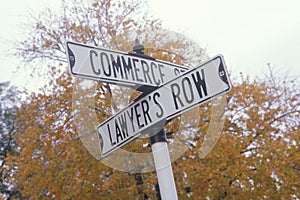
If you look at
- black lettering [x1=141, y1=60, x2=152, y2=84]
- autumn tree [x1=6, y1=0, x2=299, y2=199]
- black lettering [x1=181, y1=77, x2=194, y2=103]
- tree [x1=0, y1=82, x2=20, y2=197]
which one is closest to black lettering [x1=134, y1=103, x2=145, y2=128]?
black lettering [x1=141, y1=60, x2=152, y2=84]

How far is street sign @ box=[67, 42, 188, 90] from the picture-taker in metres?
1.80

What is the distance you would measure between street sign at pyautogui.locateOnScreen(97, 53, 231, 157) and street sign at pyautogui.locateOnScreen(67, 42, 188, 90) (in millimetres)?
111

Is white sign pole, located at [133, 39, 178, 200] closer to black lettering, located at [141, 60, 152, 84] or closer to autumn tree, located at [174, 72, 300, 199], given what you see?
black lettering, located at [141, 60, 152, 84]

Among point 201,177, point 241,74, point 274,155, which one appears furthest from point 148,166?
point 241,74

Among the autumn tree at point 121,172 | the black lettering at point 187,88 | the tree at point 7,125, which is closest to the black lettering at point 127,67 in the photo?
the black lettering at point 187,88

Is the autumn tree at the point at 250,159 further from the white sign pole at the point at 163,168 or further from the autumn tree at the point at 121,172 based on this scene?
the white sign pole at the point at 163,168

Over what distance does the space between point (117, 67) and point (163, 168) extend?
0.57 metres

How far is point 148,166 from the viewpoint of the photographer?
2.28 m

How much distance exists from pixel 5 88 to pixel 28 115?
42.5 ft

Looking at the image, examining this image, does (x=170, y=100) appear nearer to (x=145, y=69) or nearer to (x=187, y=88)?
(x=187, y=88)

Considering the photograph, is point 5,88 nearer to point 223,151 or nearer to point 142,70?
point 223,151

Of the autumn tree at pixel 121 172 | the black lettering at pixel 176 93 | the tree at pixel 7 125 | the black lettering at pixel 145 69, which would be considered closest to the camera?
the black lettering at pixel 176 93

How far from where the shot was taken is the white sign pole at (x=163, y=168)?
1.75m

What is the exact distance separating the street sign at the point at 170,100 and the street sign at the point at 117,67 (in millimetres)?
111
